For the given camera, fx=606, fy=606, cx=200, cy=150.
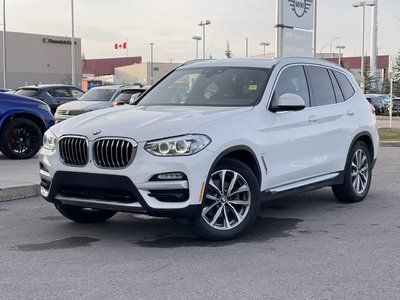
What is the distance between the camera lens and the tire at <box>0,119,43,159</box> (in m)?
11.6

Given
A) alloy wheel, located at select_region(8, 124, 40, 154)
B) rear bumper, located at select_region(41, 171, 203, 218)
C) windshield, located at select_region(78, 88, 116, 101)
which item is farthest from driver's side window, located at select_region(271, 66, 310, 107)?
windshield, located at select_region(78, 88, 116, 101)

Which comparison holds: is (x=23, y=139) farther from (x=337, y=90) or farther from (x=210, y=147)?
(x=210, y=147)

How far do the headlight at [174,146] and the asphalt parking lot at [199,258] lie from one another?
883 millimetres

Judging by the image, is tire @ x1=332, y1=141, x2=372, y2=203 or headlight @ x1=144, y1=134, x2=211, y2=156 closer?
headlight @ x1=144, y1=134, x2=211, y2=156

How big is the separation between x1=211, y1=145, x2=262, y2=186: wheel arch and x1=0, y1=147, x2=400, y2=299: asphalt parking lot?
2.11ft

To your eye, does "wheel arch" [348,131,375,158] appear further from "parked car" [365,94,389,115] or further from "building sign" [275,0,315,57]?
"parked car" [365,94,389,115]

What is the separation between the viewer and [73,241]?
579 centimetres

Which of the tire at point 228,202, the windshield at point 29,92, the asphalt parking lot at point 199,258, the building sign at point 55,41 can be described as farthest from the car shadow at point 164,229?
the building sign at point 55,41

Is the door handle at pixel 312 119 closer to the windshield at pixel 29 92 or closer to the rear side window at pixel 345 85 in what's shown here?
the rear side window at pixel 345 85

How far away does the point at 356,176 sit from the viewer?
7.92 metres

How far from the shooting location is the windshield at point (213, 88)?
6406 millimetres

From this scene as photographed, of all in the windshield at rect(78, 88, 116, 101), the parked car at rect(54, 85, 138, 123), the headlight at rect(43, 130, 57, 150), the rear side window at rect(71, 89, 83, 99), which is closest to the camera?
the headlight at rect(43, 130, 57, 150)

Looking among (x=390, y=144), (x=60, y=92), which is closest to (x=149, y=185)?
(x=390, y=144)

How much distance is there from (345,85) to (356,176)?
3.93 feet
